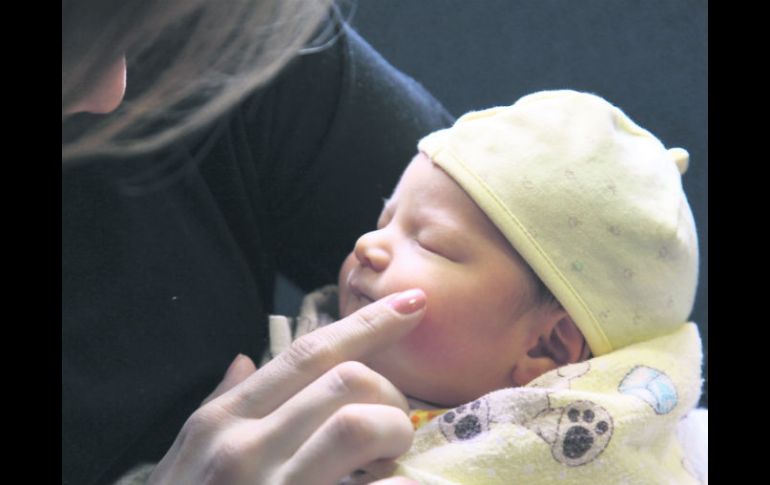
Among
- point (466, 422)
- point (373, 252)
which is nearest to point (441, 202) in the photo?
point (373, 252)

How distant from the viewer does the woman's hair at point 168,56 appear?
601mm

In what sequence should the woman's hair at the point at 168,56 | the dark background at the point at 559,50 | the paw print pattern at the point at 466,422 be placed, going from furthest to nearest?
the dark background at the point at 559,50, the paw print pattern at the point at 466,422, the woman's hair at the point at 168,56

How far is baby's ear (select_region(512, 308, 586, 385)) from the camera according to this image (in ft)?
2.56

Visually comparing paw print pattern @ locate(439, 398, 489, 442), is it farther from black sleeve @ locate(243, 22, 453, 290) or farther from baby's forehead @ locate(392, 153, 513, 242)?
black sleeve @ locate(243, 22, 453, 290)

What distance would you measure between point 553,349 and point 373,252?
19cm

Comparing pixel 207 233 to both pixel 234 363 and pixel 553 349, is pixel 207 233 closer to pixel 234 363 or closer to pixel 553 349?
pixel 234 363

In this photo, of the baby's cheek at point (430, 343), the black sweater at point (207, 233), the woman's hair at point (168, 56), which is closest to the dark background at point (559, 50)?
the black sweater at point (207, 233)

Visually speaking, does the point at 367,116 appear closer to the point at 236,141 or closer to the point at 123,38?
the point at 236,141

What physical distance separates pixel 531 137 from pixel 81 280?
424 mm

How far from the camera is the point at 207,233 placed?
0.86 meters

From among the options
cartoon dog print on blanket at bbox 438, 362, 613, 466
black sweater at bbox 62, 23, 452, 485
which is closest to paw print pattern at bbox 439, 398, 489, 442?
cartoon dog print on blanket at bbox 438, 362, 613, 466

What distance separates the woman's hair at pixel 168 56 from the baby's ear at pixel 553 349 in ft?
1.16

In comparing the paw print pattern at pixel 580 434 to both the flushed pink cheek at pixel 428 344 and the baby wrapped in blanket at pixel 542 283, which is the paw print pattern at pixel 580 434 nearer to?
the baby wrapped in blanket at pixel 542 283

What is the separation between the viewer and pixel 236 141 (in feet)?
2.98
